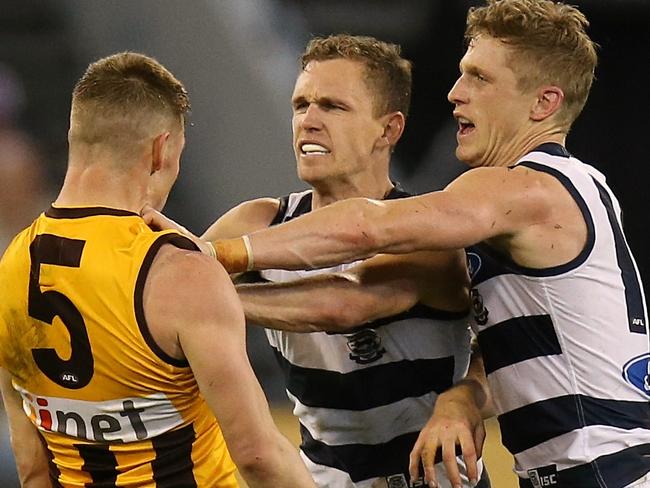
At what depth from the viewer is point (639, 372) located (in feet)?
9.87

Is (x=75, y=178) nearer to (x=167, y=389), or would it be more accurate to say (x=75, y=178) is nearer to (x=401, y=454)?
(x=167, y=389)

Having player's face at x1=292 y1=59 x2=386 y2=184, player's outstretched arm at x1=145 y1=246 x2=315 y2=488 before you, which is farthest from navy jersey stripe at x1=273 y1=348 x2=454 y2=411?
player's outstretched arm at x1=145 y1=246 x2=315 y2=488

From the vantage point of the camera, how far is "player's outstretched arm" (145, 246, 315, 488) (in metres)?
2.46

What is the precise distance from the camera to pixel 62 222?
2.57 m

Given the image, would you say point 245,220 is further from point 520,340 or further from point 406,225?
point 520,340

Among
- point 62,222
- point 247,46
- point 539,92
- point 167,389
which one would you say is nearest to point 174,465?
point 167,389

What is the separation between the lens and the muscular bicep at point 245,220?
3541 millimetres

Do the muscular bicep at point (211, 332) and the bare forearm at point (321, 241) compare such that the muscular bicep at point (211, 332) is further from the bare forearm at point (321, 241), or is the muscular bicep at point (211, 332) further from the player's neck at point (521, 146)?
the player's neck at point (521, 146)

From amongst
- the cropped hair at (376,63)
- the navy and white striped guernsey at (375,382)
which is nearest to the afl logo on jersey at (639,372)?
the navy and white striped guernsey at (375,382)

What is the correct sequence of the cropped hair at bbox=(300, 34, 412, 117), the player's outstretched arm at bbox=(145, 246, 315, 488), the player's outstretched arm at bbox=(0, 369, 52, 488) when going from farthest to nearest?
the cropped hair at bbox=(300, 34, 412, 117), the player's outstretched arm at bbox=(0, 369, 52, 488), the player's outstretched arm at bbox=(145, 246, 315, 488)

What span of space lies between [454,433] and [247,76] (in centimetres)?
440

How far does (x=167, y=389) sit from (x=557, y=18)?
4.74 ft

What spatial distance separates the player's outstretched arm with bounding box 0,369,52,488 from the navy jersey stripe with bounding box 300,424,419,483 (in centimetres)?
89

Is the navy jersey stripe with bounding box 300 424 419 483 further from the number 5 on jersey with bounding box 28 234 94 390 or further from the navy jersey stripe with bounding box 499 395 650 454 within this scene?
the number 5 on jersey with bounding box 28 234 94 390
